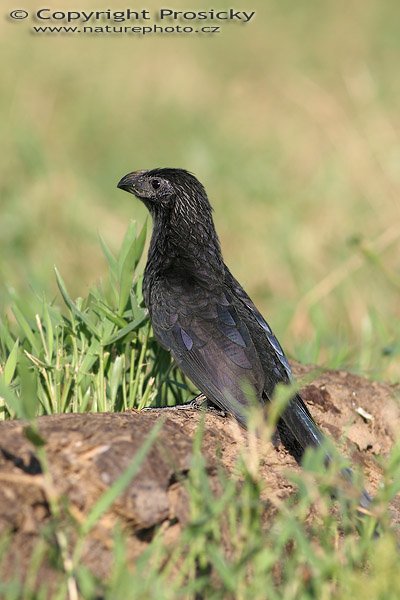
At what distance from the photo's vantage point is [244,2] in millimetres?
14680

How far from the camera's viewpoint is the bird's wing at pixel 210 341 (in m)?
4.36

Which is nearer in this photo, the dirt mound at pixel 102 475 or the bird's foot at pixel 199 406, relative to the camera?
the dirt mound at pixel 102 475

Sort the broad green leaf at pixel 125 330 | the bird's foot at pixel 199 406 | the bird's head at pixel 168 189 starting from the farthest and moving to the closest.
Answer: the bird's head at pixel 168 189 < the broad green leaf at pixel 125 330 < the bird's foot at pixel 199 406

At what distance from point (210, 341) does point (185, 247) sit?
0.80 meters

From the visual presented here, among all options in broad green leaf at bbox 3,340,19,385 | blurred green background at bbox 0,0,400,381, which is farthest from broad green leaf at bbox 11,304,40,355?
blurred green background at bbox 0,0,400,381

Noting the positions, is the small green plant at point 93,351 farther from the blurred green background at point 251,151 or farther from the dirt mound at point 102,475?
the blurred green background at point 251,151

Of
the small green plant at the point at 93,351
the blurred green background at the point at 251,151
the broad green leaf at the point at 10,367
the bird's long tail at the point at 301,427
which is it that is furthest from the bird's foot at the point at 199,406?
the blurred green background at the point at 251,151

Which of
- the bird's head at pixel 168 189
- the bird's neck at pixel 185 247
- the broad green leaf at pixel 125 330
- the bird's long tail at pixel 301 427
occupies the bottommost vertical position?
the bird's long tail at pixel 301 427

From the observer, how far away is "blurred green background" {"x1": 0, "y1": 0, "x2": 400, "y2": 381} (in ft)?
24.5

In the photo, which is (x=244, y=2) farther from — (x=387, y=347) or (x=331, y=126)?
(x=387, y=347)

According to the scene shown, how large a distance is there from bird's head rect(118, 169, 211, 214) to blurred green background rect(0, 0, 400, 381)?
0.88m

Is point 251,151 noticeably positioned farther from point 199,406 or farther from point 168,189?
point 199,406

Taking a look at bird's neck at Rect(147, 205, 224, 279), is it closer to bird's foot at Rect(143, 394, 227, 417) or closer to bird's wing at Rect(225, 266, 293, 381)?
bird's wing at Rect(225, 266, 293, 381)

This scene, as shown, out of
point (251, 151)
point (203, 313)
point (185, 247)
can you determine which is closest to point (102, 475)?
point (203, 313)
